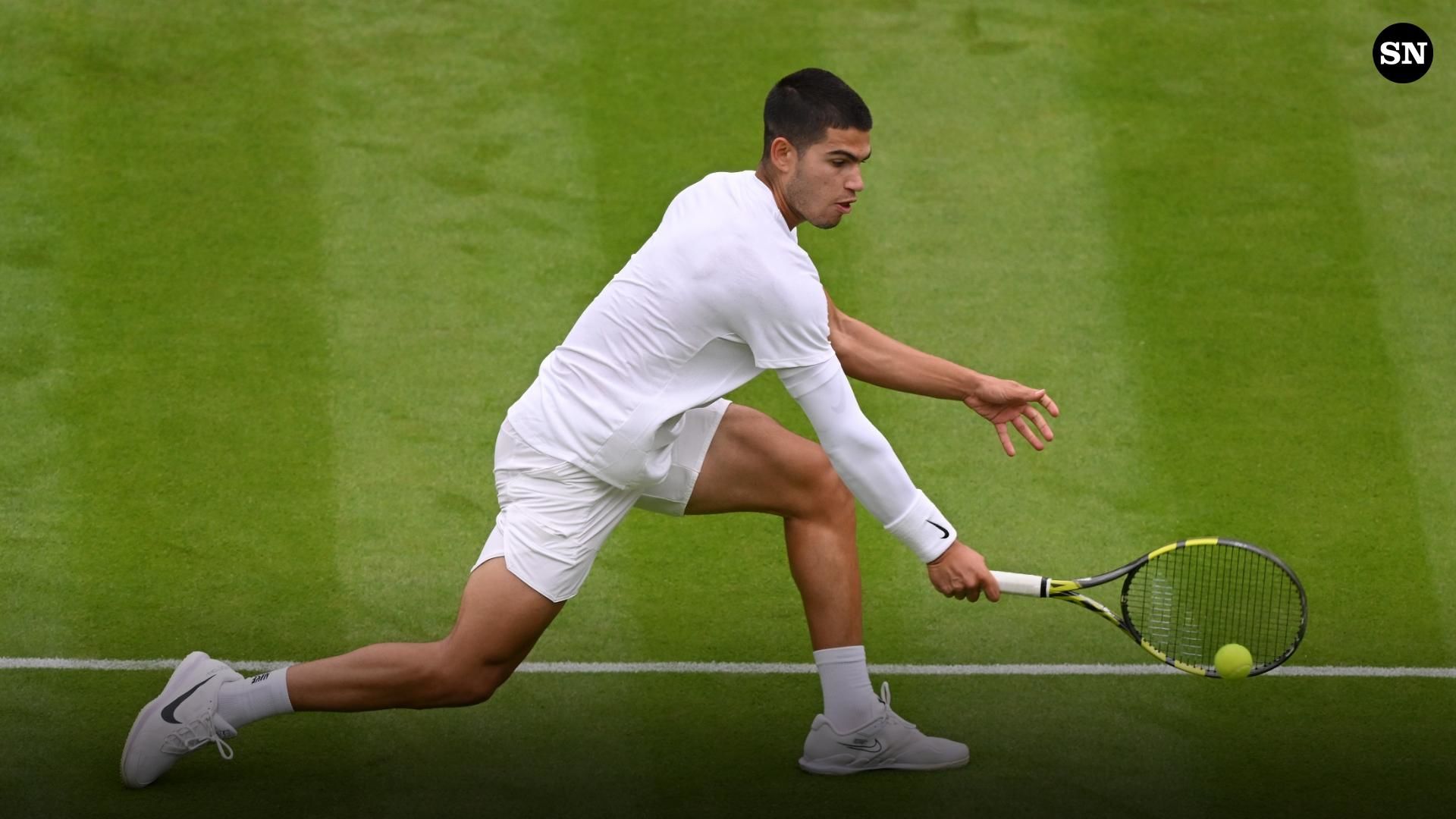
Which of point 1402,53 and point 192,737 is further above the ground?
point 1402,53

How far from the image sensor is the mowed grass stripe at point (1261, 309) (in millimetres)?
7723

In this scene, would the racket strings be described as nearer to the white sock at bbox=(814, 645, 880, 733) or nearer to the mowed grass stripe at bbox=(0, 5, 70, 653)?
the white sock at bbox=(814, 645, 880, 733)

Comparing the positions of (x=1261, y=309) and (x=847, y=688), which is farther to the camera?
(x=1261, y=309)

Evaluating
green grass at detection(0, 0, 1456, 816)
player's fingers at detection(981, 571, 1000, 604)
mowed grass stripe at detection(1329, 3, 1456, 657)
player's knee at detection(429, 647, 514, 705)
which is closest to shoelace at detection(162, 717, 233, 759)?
green grass at detection(0, 0, 1456, 816)

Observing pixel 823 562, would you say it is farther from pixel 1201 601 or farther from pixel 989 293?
pixel 989 293

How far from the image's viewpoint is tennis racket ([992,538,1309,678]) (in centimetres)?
592

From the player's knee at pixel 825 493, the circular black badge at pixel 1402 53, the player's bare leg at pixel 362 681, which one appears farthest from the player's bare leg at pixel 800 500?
the circular black badge at pixel 1402 53

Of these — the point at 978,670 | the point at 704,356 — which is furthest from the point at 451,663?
the point at 978,670

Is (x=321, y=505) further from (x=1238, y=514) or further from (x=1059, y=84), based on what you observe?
(x=1059, y=84)

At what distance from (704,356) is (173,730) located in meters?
2.00

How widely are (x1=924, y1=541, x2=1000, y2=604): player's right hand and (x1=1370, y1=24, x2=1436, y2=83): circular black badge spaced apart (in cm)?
589

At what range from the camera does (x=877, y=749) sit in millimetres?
6172

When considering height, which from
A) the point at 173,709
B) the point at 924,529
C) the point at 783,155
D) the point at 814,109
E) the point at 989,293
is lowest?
the point at 173,709

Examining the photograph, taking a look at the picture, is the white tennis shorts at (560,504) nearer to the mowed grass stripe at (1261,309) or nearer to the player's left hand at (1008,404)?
the player's left hand at (1008,404)
